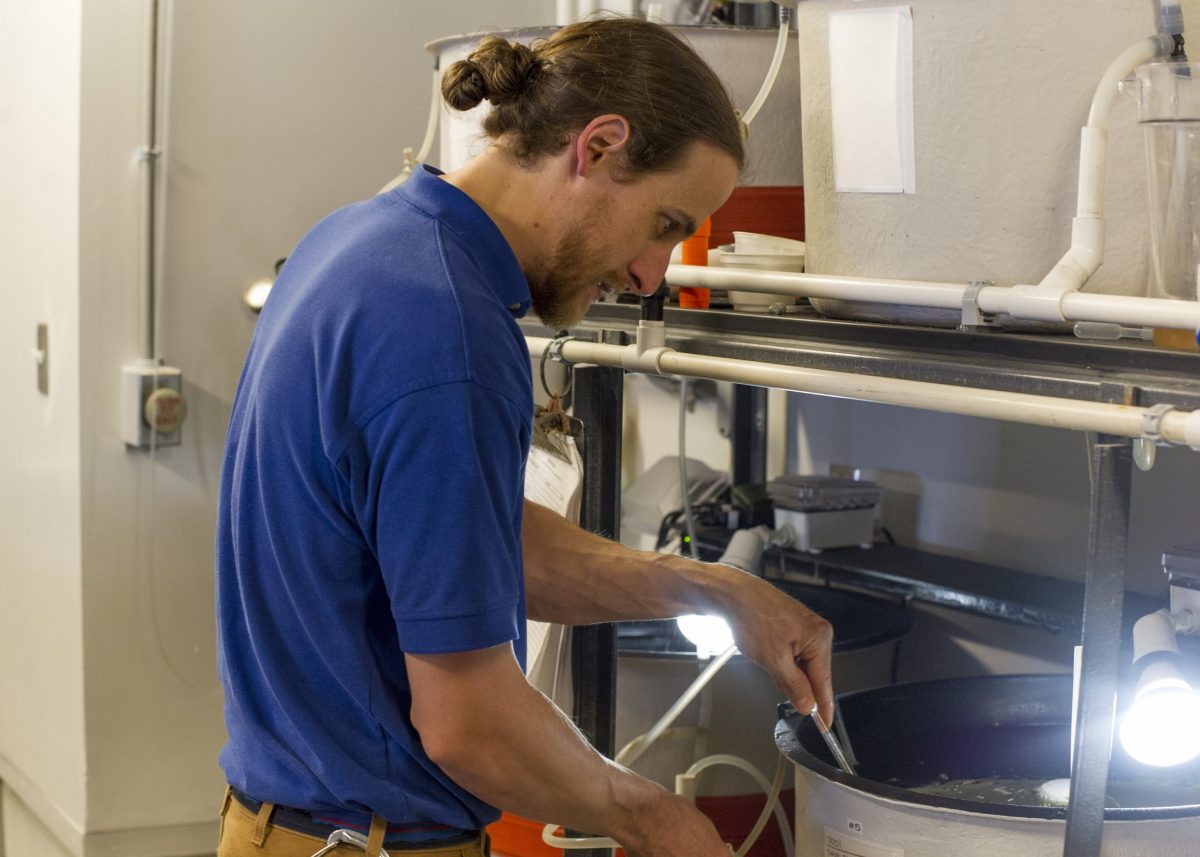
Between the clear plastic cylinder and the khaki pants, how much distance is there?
2.48 ft

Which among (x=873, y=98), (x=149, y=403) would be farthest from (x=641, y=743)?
(x=149, y=403)

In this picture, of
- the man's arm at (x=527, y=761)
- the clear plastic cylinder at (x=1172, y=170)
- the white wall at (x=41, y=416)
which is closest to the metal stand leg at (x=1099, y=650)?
the clear plastic cylinder at (x=1172, y=170)

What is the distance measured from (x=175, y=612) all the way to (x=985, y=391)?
5.86 ft

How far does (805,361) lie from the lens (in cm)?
117

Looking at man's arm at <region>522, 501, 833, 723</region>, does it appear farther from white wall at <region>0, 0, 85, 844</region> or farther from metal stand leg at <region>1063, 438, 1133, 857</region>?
white wall at <region>0, 0, 85, 844</region>

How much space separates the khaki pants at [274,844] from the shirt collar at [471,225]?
0.48 metres

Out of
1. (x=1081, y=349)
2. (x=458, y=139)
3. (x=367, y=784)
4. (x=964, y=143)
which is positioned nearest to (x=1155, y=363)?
(x=1081, y=349)

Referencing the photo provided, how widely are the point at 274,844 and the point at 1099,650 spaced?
705 mm

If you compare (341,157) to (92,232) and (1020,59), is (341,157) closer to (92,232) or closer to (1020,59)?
(92,232)

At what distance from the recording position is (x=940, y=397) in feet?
3.32

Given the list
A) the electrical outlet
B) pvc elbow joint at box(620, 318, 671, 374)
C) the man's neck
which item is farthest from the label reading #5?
the electrical outlet

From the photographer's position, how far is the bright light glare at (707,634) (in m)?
1.54

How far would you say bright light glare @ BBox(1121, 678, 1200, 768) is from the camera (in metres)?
0.99

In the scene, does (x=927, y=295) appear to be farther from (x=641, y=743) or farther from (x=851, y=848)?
(x=641, y=743)
